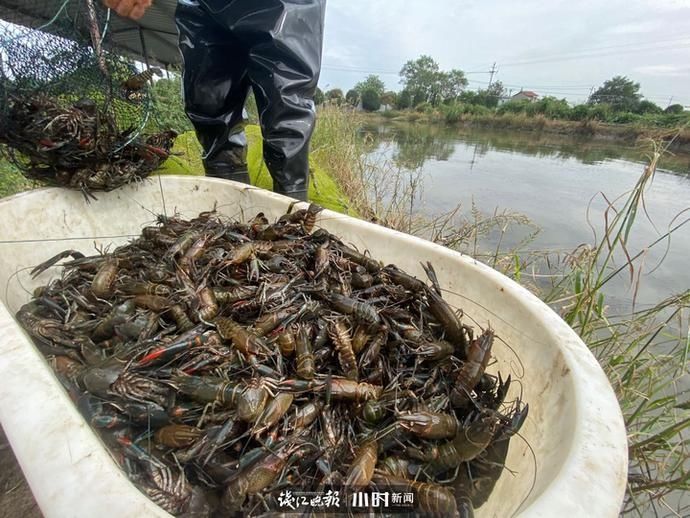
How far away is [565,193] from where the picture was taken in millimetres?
9273

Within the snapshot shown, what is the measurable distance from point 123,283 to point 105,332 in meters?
0.35

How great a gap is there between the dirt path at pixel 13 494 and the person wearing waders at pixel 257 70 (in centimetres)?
234

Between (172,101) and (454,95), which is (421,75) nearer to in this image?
(454,95)

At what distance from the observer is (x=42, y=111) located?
2.31m

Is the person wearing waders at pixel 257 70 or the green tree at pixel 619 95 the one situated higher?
the green tree at pixel 619 95

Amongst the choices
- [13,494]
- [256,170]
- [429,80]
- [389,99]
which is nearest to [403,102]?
[389,99]

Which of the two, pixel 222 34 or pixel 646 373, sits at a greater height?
pixel 222 34

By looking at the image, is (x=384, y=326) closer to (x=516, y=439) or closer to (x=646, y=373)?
(x=516, y=439)

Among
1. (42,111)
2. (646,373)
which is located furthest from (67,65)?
(646,373)

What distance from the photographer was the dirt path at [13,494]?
1430 millimetres

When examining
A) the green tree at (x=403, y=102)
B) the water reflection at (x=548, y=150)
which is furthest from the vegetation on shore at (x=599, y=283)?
the green tree at (x=403, y=102)

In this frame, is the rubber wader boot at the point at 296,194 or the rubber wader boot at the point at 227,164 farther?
the rubber wader boot at the point at 227,164

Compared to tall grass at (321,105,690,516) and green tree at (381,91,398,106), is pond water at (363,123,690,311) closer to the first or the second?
tall grass at (321,105,690,516)

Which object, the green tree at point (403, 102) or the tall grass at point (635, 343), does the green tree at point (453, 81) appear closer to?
the green tree at point (403, 102)
